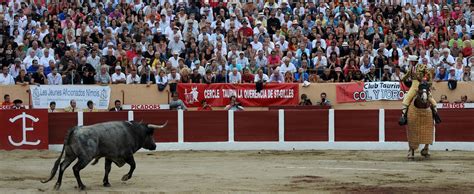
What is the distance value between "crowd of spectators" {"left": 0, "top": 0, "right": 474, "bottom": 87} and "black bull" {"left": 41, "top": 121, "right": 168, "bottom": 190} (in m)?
9.36

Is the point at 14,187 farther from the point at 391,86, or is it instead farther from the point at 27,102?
the point at 391,86

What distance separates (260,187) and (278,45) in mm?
10888

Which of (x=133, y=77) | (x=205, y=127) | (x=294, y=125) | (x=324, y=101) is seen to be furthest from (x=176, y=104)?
(x=324, y=101)

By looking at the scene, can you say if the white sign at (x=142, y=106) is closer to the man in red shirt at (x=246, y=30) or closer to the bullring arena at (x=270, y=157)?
the bullring arena at (x=270, y=157)

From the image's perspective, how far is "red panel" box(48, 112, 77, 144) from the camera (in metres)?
21.5

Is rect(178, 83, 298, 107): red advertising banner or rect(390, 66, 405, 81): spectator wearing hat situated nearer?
rect(390, 66, 405, 81): spectator wearing hat

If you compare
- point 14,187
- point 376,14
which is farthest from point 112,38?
point 14,187

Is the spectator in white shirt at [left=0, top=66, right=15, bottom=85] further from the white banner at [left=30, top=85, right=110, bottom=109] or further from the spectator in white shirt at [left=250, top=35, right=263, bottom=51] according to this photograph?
the spectator in white shirt at [left=250, top=35, right=263, bottom=51]

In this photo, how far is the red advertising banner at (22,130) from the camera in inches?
829

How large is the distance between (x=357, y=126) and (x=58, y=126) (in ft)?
20.8

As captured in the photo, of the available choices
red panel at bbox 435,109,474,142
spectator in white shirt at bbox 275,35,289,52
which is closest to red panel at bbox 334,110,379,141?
red panel at bbox 435,109,474,142

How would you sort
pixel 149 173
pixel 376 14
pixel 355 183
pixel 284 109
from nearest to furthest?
1. pixel 355 183
2. pixel 149 173
3. pixel 284 109
4. pixel 376 14

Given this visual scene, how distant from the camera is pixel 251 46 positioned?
24.5 meters

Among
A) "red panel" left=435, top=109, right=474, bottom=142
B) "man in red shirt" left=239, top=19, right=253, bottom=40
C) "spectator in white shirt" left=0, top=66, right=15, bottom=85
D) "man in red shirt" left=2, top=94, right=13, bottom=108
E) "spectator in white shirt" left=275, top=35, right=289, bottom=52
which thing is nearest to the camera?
"red panel" left=435, top=109, right=474, bottom=142
